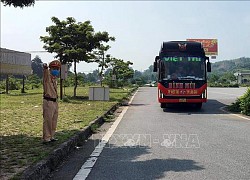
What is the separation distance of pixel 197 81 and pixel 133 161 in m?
10.4

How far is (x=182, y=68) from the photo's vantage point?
55.1ft

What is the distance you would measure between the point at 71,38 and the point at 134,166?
62.8 ft

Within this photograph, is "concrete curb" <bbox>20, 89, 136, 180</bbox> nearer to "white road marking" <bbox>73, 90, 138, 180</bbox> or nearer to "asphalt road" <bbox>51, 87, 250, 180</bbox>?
"asphalt road" <bbox>51, 87, 250, 180</bbox>

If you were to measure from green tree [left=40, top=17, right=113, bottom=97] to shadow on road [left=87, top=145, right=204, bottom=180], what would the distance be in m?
17.4

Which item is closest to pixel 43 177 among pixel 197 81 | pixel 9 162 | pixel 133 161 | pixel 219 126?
pixel 9 162

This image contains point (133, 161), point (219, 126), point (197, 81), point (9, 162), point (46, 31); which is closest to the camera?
point (9, 162)

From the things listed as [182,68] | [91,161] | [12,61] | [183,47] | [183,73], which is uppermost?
[183,47]

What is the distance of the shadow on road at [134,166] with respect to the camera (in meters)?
5.85

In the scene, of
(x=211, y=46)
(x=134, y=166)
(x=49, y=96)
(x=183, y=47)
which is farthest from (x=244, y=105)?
(x=211, y=46)

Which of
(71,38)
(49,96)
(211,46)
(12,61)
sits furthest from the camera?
(211,46)

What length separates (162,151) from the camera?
7680 millimetres

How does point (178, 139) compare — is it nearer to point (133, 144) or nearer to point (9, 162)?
point (133, 144)

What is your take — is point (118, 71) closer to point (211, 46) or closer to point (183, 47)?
point (211, 46)

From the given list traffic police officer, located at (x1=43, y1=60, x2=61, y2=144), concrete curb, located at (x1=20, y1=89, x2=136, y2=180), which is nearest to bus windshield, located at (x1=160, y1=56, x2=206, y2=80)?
concrete curb, located at (x1=20, y1=89, x2=136, y2=180)
